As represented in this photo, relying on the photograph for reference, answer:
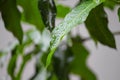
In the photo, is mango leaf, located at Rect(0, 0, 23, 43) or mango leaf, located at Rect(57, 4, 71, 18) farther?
mango leaf, located at Rect(57, 4, 71, 18)

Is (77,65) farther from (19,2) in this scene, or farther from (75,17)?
(75,17)

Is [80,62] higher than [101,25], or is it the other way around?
[101,25]

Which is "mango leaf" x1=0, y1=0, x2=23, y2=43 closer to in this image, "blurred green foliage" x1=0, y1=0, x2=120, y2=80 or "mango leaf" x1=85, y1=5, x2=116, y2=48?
"blurred green foliage" x1=0, y1=0, x2=120, y2=80

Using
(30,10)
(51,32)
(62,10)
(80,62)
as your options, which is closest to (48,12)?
(51,32)

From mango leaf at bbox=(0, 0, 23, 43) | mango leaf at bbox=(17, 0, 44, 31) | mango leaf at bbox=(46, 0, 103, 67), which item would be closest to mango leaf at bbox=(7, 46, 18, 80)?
mango leaf at bbox=(17, 0, 44, 31)

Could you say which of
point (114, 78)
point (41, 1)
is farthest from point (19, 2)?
point (114, 78)

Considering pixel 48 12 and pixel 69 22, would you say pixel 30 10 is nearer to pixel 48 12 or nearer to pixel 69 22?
pixel 48 12
